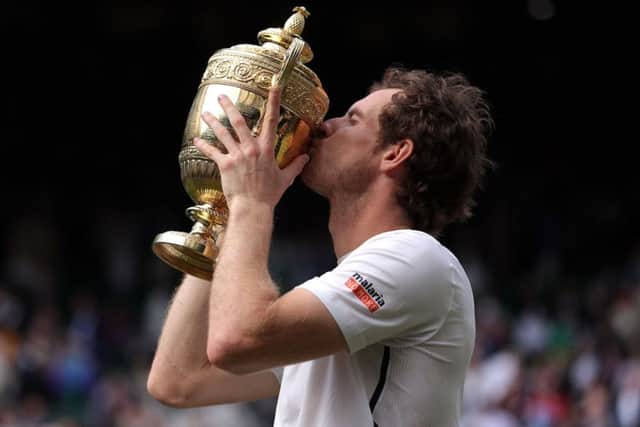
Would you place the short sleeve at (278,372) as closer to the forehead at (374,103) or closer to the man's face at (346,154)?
the man's face at (346,154)

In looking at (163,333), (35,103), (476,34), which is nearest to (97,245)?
(35,103)

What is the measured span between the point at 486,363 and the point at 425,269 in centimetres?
687

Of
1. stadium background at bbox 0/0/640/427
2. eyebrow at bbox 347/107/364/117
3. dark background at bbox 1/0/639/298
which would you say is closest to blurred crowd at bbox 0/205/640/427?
stadium background at bbox 0/0/640/427

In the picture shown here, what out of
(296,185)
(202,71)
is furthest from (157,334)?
(202,71)

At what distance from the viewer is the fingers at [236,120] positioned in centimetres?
271

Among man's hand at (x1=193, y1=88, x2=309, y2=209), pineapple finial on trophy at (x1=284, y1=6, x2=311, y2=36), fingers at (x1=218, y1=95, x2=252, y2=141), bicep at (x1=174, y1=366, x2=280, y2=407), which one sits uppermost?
pineapple finial on trophy at (x1=284, y1=6, x2=311, y2=36)

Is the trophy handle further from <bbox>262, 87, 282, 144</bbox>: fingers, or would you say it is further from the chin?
the chin

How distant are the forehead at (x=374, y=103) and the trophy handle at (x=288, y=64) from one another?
23cm

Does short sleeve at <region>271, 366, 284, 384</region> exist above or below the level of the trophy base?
below

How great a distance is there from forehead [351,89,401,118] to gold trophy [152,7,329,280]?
0.10 meters

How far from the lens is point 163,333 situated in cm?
315

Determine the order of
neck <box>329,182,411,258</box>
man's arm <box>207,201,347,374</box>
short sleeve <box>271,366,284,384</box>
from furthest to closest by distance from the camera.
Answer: short sleeve <box>271,366,284,384</box> < neck <box>329,182,411,258</box> < man's arm <box>207,201,347,374</box>

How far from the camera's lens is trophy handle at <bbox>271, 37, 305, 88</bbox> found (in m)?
2.75

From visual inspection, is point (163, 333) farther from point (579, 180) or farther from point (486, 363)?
point (579, 180)
